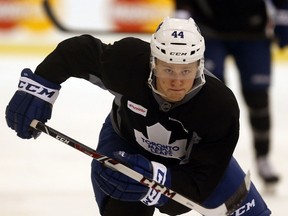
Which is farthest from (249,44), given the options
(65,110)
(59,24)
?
(59,24)

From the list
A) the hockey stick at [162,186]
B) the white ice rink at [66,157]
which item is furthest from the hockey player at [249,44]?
the hockey stick at [162,186]

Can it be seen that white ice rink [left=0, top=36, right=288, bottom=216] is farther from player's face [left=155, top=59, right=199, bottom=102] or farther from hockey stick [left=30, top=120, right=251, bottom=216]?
player's face [left=155, top=59, right=199, bottom=102]

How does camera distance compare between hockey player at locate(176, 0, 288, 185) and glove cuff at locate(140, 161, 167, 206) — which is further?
hockey player at locate(176, 0, 288, 185)

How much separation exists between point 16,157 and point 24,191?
39 centimetres

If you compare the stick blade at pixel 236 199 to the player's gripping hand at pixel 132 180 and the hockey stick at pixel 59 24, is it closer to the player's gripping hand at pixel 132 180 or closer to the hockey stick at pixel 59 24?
the player's gripping hand at pixel 132 180

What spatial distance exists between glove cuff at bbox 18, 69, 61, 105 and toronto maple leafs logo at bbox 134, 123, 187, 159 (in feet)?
0.97

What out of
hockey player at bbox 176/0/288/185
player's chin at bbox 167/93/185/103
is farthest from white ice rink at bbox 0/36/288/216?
player's chin at bbox 167/93/185/103

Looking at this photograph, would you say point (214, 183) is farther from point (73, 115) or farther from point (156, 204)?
point (73, 115)

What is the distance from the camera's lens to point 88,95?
4988 millimetres

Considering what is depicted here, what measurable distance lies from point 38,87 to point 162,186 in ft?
1.67

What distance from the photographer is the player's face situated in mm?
2365

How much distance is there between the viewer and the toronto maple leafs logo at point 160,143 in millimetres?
2547

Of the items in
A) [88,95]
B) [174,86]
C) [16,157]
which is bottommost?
[88,95]

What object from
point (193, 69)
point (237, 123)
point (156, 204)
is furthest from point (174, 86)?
point (156, 204)
